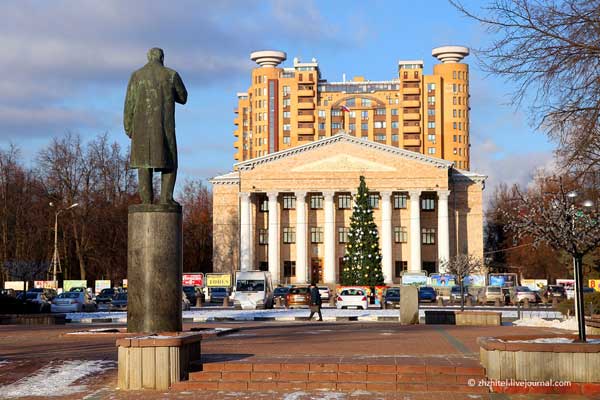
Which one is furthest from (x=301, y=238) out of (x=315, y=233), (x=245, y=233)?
(x=245, y=233)

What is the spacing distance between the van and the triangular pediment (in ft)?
122

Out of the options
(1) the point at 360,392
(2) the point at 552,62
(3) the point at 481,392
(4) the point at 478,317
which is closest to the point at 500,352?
(3) the point at 481,392

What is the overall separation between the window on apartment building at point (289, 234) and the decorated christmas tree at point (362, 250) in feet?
45.2

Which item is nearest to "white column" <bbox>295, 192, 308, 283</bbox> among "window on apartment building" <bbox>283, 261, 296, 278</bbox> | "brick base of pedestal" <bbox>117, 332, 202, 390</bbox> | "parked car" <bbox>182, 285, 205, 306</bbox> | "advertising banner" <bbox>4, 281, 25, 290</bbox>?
"window on apartment building" <bbox>283, 261, 296, 278</bbox>

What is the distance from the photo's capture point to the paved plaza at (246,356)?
13719 mm

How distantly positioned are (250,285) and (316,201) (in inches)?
1672

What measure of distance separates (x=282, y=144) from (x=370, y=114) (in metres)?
15.9

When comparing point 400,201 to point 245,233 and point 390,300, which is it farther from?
point 390,300

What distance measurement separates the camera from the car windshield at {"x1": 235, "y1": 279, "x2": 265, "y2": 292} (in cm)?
5522

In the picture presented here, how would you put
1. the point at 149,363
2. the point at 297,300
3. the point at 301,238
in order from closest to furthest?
the point at 149,363
the point at 297,300
the point at 301,238

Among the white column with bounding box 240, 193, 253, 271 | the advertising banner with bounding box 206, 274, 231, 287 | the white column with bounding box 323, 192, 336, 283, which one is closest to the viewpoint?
the advertising banner with bounding box 206, 274, 231, 287

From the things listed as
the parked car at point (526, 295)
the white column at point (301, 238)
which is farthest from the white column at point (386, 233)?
the parked car at point (526, 295)

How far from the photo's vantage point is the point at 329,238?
94.9 metres

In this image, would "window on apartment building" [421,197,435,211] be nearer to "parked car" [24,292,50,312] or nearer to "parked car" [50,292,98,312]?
"parked car" [24,292,50,312]
